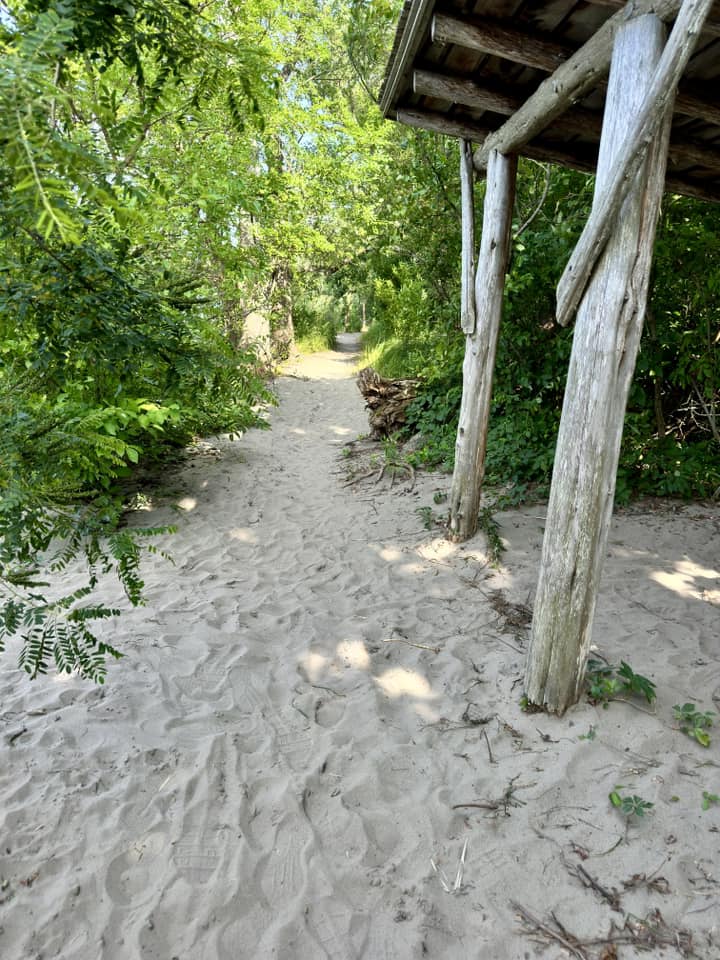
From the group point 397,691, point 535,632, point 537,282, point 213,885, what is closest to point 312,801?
point 213,885

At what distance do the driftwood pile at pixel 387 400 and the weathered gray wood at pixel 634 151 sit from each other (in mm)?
4915

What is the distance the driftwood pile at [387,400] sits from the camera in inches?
285

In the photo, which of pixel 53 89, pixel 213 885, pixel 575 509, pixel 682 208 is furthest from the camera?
pixel 682 208

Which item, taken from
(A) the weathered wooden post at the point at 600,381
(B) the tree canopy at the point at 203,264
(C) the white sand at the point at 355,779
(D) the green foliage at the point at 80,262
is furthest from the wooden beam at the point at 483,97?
(C) the white sand at the point at 355,779

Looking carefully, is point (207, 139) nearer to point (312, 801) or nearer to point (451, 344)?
point (451, 344)

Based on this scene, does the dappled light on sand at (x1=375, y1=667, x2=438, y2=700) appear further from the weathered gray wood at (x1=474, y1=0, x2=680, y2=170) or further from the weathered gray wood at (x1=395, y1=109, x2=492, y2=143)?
the weathered gray wood at (x1=395, y1=109, x2=492, y2=143)

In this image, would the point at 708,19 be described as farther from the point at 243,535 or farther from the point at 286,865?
the point at 243,535

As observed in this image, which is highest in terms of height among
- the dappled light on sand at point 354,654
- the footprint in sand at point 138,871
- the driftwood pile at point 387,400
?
the driftwood pile at point 387,400

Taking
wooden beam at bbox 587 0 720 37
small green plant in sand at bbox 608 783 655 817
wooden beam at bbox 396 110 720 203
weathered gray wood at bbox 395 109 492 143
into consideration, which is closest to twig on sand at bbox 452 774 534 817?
small green plant in sand at bbox 608 783 655 817

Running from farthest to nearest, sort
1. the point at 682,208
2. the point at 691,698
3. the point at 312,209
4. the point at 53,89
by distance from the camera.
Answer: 1. the point at 312,209
2. the point at 682,208
3. the point at 691,698
4. the point at 53,89

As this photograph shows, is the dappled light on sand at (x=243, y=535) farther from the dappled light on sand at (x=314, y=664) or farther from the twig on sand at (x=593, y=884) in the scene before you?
the twig on sand at (x=593, y=884)

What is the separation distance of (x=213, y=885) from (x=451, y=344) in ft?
16.9

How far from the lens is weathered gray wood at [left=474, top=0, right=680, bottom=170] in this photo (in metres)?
2.09

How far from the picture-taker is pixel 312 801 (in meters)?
2.23
